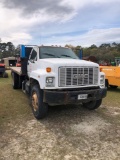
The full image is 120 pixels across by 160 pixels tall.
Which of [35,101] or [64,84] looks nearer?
[64,84]

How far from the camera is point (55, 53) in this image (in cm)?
755

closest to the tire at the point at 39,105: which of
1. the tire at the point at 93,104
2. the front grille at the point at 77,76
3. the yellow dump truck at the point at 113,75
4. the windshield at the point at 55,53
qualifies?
the front grille at the point at 77,76

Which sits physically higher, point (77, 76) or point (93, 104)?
point (77, 76)

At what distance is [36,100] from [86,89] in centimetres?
155

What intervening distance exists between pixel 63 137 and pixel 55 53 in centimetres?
335

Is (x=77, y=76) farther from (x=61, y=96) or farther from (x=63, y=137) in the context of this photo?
(x=63, y=137)

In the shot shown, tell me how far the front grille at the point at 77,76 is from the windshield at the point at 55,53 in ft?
4.91

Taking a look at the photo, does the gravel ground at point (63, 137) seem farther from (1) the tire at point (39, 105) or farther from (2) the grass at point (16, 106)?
(2) the grass at point (16, 106)

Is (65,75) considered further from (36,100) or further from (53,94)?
(36,100)

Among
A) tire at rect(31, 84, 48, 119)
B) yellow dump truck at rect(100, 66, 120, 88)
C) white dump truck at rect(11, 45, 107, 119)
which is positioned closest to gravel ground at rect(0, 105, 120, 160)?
tire at rect(31, 84, 48, 119)

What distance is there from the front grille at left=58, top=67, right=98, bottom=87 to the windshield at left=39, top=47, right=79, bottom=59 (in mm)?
1496

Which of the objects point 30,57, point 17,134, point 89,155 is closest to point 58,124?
point 17,134

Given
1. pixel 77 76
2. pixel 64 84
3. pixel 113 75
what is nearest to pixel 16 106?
pixel 64 84

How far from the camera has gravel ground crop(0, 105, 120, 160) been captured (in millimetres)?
4316
